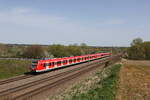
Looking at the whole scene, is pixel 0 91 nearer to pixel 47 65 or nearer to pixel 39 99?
pixel 39 99

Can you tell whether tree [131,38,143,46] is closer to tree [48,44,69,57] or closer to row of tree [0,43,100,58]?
row of tree [0,43,100,58]

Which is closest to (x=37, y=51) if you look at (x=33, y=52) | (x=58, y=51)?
(x=33, y=52)

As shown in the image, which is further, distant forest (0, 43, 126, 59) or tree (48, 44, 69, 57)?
tree (48, 44, 69, 57)

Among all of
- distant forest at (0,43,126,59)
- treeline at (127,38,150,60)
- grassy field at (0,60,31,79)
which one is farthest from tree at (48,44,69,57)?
grassy field at (0,60,31,79)

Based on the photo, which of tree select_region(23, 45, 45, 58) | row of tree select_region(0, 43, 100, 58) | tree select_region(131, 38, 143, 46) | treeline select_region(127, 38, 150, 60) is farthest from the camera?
tree select_region(131, 38, 143, 46)

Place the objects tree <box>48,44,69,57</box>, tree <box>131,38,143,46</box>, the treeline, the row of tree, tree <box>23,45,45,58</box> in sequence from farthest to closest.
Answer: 1. tree <box>131,38,143,46</box>
2. the treeline
3. tree <box>48,44,69,57</box>
4. the row of tree
5. tree <box>23,45,45,58</box>

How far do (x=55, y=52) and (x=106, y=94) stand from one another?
262 ft

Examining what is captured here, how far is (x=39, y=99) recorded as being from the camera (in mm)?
18797

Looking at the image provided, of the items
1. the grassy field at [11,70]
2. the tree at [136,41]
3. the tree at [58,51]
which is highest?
the tree at [136,41]

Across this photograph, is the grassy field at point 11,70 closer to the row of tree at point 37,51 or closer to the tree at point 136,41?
the row of tree at point 37,51

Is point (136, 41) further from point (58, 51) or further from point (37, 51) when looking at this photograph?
point (37, 51)

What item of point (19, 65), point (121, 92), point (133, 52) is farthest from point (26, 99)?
point (133, 52)

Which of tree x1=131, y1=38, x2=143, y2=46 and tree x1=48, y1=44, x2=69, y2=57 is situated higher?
tree x1=131, y1=38, x2=143, y2=46

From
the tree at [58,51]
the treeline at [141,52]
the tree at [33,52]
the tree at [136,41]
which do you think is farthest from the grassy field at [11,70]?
the tree at [136,41]
